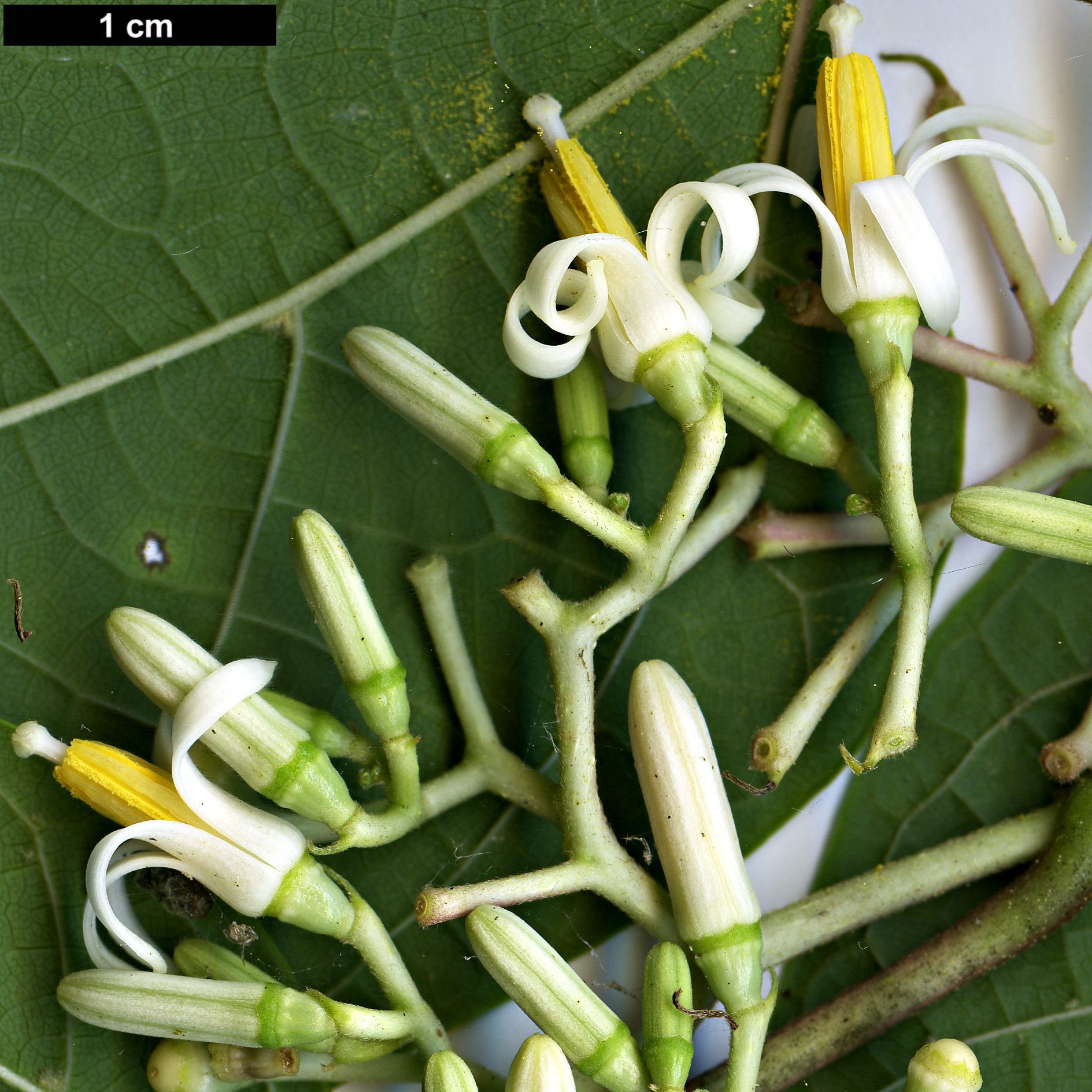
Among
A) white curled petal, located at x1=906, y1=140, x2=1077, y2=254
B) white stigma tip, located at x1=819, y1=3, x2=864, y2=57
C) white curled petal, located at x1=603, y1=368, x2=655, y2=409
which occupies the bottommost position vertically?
white curled petal, located at x1=603, y1=368, x2=655, y2=409

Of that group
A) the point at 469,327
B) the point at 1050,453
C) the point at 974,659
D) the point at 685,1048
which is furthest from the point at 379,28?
the point at 685,1048

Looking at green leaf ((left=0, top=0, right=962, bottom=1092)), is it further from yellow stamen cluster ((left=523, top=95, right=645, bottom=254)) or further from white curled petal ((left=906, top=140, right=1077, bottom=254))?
white curled petal ((left=906, top=140, right=1077, bottom=254))

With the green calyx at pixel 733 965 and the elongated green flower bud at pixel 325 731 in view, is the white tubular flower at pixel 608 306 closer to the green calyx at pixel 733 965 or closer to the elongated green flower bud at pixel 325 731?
the elongated green flower bud at pixel 325 731

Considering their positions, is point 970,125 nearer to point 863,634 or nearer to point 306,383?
point 863,634

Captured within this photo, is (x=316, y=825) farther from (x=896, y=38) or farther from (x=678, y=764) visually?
(x=896, y=38)

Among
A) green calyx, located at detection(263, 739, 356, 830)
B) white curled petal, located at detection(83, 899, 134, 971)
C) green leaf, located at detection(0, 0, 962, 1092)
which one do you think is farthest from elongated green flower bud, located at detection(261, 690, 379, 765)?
white curled petal, located at detection(83, 899, 134, 971)

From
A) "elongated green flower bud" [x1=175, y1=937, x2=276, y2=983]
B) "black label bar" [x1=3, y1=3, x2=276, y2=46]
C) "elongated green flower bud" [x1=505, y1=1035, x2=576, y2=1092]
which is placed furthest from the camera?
"black label bar" [x1=3, y1=3, x2=276, y2=46]
